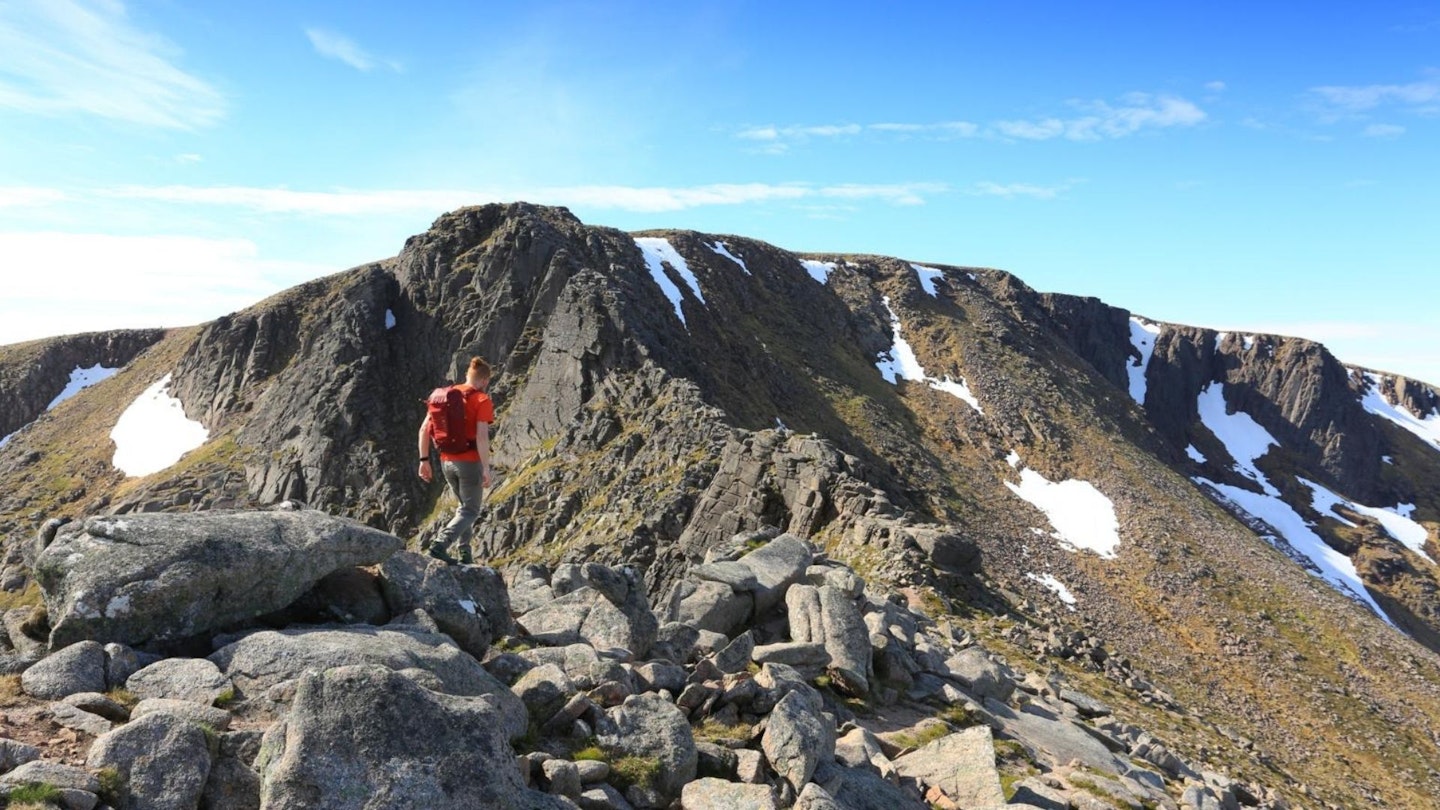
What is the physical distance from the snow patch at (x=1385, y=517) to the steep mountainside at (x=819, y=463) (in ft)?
4.59

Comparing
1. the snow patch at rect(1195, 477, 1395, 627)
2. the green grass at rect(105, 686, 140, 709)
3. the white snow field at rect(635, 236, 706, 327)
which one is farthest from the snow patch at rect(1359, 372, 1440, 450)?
the green grass at rect(105, 686, 140, 709)

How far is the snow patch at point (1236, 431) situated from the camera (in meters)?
137

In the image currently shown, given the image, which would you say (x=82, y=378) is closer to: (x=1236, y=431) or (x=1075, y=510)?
(x=1075, y=510)

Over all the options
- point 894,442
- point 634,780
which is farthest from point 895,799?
point 894,442

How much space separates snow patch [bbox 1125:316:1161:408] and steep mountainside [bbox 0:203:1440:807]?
25420 mm

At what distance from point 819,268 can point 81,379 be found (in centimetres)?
10541

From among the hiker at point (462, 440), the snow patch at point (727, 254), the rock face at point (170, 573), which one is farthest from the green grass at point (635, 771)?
the snow patch at point (727, 254)

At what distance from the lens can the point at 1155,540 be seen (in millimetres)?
69938

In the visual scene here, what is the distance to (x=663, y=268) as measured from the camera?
78125 mm

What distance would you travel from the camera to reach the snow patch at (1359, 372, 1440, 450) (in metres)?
164

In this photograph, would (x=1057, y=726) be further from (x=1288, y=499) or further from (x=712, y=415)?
(x=1288, y=499)

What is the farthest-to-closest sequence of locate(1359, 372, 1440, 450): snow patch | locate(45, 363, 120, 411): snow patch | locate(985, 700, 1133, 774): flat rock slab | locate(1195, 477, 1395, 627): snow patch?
locate(1359, 372, 1440, 450): snow patch < locate(45, 363, 120, 411): snow patch < locate(1195, 477, 1395, 627): snow patch < locate(985, 700, 1133, 774): flat rock slab

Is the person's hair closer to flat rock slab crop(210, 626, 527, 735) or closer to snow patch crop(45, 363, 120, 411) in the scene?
flat rock slab crop(210, 626, 527, 735)

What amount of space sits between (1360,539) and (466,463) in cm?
12893
